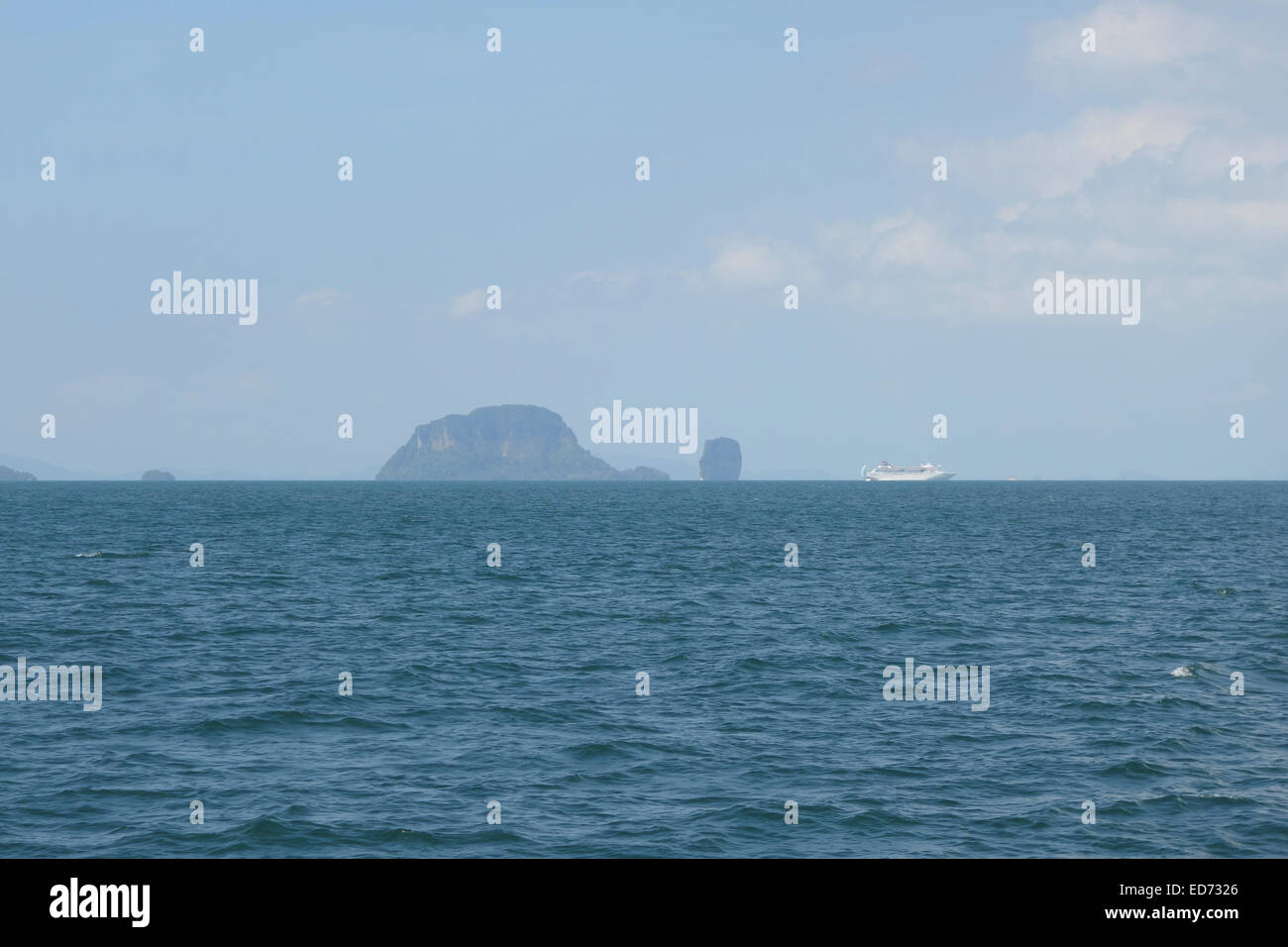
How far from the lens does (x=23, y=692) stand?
3034cm

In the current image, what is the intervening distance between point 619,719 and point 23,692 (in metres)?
17.2

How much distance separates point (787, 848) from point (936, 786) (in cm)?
500

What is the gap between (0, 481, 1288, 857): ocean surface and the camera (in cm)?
1959

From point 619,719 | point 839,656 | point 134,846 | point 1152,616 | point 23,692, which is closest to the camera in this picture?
point 134,846

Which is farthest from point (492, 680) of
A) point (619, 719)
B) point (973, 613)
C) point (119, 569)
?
point (119, 569)

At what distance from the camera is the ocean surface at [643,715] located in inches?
771

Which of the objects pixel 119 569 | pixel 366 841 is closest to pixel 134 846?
pixel 366 841

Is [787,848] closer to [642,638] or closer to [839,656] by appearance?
[839,656]

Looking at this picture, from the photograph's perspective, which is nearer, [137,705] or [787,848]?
[787,848]

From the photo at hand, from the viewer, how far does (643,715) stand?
28109 millimetres

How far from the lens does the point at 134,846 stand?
727 inches
